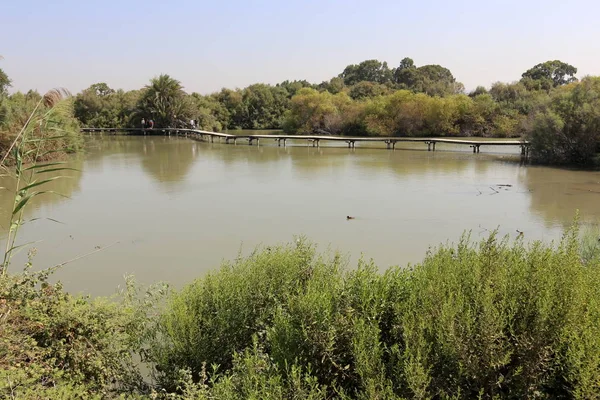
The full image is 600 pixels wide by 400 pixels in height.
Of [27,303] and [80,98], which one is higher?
[80,98]

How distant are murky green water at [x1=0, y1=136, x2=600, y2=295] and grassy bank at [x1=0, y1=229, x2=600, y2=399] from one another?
201cm

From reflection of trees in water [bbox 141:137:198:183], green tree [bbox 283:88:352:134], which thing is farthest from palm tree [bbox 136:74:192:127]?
reflection of trees in water [bbox 141:137:198:183]

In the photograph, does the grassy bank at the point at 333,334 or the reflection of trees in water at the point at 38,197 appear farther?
the reflection of trees in water at the point at 38,197

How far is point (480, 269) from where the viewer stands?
2.71 meters

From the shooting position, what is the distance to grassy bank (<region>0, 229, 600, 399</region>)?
215 centimetres

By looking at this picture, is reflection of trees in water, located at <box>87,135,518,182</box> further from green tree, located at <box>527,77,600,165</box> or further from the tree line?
the tree line

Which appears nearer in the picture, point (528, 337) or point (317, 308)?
point (528, 337)

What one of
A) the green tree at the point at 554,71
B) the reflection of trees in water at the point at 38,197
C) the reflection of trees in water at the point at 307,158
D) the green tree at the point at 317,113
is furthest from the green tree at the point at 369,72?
the reflection of trees in water at the point at 38,197

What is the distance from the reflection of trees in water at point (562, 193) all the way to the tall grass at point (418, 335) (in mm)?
6047

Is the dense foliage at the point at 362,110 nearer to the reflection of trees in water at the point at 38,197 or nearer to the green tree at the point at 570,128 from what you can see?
the green tree at the point at 570,128

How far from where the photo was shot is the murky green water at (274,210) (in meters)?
6.09

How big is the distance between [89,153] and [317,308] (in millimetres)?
20588

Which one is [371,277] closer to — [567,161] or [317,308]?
[317,308]

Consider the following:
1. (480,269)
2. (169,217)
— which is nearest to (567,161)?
(169,217)
